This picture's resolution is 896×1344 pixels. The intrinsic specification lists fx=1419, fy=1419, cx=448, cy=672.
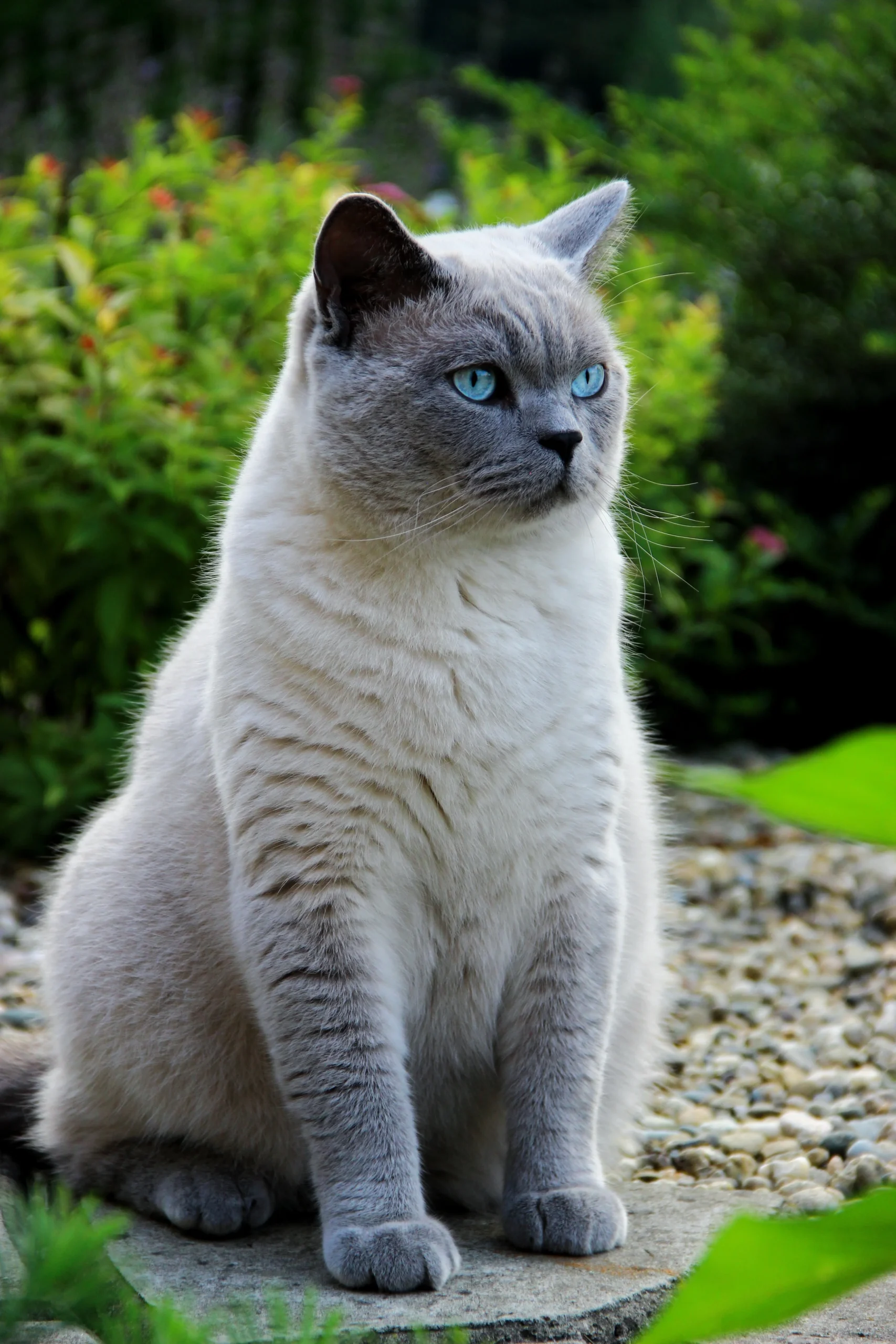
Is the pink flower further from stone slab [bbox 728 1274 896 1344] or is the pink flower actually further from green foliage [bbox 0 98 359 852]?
stone slab [bbox 728 1274 896 1344]

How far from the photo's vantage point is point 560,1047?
2.11 meters

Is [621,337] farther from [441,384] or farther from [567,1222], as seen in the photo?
[567,1222]

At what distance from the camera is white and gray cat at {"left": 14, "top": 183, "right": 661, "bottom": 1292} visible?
2.00m

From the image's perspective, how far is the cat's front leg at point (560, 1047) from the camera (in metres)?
2.08

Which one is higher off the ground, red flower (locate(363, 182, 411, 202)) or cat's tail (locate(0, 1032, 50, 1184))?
red flower (locate(363, 182, 411, 202))

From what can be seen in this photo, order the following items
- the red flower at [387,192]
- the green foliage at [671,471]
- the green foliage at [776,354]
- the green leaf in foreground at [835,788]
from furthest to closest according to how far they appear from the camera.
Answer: the green foliage at [776,354] → the green foliage at [671,471] → the red flower at [387,192] → the green leaf in foreground at [835,788]

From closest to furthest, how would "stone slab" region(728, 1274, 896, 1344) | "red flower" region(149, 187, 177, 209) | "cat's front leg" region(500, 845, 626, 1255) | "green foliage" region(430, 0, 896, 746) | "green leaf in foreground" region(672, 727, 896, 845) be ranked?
1. "green leaf in foreground" region(672, 727, 896, 845)
2. "stone slab" region(728, 1274, 896, 1344)
3. "cat's front leg" region(500, 845, 626, 1255)
4. "red flower" region(149, 187, 177, 209)
5. "green foliage" region(430, 0, 896, 746)

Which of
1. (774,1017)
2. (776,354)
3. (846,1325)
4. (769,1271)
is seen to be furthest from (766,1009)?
(776,354)

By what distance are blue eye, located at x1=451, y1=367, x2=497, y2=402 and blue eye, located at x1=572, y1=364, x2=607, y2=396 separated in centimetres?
16

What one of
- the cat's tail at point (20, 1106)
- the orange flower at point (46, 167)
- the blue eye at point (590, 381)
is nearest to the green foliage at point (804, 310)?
the orange flower at point (46, 167)

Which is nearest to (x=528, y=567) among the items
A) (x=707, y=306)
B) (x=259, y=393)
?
(x=259, y=393)

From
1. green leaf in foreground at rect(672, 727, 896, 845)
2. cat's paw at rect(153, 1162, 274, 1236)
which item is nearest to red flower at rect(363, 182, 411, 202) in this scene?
cat's paw at rect(153, 1162, 274, 1236)

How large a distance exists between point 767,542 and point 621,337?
37.5 inches

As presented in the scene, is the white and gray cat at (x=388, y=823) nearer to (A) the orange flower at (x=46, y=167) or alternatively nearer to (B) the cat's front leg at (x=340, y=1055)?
(B) the cat's front leg at (x=340, y=1055)
